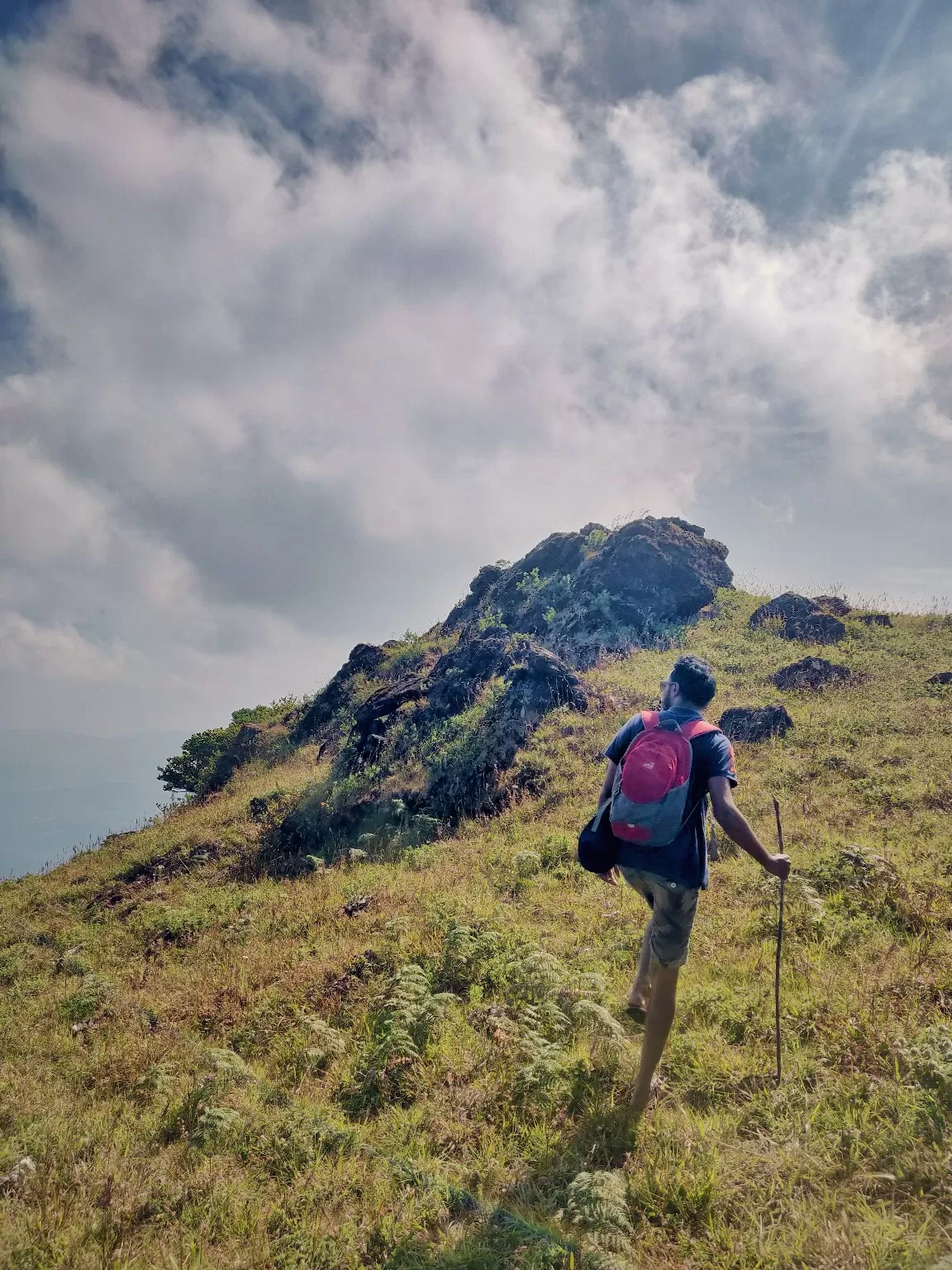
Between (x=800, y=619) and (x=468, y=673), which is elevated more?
(x=800, y=619)

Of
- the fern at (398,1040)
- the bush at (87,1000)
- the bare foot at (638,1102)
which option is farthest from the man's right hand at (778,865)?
the bush at (87,1000)

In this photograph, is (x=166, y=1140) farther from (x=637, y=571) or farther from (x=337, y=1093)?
(x=637, y=571)

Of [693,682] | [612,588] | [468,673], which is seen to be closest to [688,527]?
[612,588]

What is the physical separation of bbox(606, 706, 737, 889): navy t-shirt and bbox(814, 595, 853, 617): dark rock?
24.1m

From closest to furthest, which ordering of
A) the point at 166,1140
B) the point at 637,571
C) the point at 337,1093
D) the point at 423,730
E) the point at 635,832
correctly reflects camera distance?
1. the point at 635,832
2. the point at 166,1140
3. the point at 337,1093
4. the point at 423,730
5. the point at 637,571

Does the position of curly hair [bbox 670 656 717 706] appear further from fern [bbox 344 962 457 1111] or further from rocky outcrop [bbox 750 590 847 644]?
rocky outcrop [bbox 750 590 847 644]

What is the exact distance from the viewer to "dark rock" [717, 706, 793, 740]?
14125 millimetres

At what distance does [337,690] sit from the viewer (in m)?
30.5

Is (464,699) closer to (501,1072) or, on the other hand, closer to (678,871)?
(501,1072)

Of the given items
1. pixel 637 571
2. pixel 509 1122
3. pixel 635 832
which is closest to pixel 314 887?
pixel 509 1122

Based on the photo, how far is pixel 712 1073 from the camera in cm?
482

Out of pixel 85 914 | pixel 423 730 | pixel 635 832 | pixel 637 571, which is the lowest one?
pixel 85 914

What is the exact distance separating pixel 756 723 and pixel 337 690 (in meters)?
21.1

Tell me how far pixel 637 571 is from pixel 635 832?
25.5m
